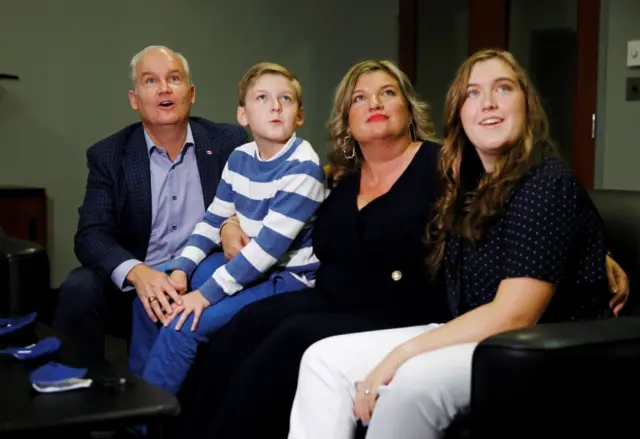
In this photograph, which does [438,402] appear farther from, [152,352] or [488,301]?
[152,352]

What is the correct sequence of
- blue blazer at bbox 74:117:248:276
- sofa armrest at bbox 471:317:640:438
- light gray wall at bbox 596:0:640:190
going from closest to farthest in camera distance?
1. sofa armrest at bbox 471:317:640:438
2. blue blazer at bbox 74:117:248:276
3. light gray wall at bbox 596:0:640:190

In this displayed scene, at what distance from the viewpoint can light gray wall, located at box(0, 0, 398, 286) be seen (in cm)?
431

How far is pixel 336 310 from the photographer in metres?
2.11

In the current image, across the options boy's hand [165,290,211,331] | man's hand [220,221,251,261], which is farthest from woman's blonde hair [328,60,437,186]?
boy's hand [165,290,211,331]

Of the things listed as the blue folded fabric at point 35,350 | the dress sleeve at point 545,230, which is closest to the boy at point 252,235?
the blue folded fabric at point 35,350

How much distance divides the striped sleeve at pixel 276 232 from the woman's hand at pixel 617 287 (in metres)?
0.79

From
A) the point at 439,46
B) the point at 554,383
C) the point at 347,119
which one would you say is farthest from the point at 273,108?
the point at 439,46

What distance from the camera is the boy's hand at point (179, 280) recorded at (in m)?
2.33

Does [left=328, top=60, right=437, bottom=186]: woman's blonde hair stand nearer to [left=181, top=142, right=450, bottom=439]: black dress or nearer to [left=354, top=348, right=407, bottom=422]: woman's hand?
[left=181, top=142, right=450, bottom=439]: black dress

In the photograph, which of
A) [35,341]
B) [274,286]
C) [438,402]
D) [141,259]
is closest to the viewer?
[438,402]

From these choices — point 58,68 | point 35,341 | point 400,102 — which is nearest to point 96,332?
point 35,341

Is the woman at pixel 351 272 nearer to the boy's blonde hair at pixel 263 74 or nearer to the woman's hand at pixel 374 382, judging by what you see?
the boy's blonde hair at pixel 263 74

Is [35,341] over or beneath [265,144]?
beneath

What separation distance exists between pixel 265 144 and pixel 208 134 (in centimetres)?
45
